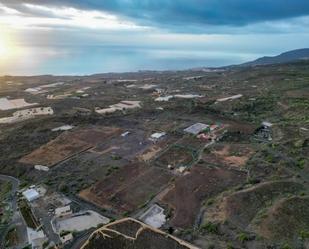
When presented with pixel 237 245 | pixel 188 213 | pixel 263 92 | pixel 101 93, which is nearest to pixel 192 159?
pixel 188 213

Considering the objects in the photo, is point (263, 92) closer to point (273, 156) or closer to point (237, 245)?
point (273, 156)

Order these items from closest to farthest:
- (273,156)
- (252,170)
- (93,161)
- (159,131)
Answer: (252,170) < (273,156) < (93,161) < (159,131)

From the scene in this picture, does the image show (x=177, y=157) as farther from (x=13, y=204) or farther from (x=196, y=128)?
(x=13, y=204)

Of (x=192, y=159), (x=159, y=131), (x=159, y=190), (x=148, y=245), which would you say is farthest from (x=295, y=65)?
(x=148, y=245)

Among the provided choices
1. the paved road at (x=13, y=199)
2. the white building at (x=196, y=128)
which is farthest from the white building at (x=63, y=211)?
the white building at (x=196, y=128)

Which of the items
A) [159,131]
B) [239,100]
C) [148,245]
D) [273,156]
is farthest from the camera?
[239,100]

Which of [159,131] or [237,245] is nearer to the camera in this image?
[237,245]

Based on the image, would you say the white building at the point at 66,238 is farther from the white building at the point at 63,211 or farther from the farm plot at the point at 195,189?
the farm plot at the point at 195,189
